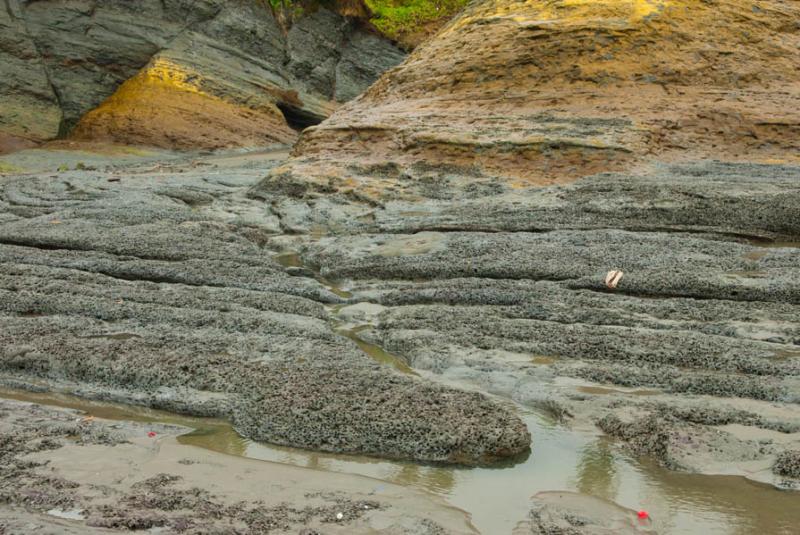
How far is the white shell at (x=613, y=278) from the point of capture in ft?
→ 17.2

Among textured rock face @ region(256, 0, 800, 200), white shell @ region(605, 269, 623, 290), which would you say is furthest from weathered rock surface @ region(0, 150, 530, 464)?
textured rock face @ region(256, 0, 800, 200)

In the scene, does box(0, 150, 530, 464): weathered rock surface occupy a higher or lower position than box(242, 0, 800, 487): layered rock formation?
lower

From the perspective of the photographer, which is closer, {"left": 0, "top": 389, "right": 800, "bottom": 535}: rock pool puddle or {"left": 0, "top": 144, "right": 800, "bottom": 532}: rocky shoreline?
{"left": 0, "top": 389, "right": 800, "bottom": 535}: rock pool puddle

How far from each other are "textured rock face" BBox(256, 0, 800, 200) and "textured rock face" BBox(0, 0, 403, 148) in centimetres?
756

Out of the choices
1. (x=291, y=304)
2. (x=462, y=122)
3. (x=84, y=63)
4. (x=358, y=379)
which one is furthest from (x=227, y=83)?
(x=358, y=379)

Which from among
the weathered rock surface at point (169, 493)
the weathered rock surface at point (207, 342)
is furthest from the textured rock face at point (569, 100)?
the weathered rock surface at point (169, 493)

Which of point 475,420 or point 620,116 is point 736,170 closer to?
point 620,116

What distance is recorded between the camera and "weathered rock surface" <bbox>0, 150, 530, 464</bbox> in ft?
11.0

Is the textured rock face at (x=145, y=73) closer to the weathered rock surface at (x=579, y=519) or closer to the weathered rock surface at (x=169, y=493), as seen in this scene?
the weathered rock surface at (x=169, y=493)

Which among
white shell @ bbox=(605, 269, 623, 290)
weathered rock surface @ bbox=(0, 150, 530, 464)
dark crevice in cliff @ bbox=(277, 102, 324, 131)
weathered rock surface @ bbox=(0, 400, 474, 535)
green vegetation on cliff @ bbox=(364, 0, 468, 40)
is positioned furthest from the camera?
green vegetation on cliff @ bbox=(364, 0, 468, 40)

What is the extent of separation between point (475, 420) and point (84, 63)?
16.4 m

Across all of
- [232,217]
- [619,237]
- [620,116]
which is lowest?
[232,217]

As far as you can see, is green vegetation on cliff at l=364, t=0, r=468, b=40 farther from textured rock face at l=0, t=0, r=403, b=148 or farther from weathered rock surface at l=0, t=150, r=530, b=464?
weathered rock surface at l=0, t=150, r=530, b=464

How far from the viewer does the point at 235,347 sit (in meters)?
4.24
